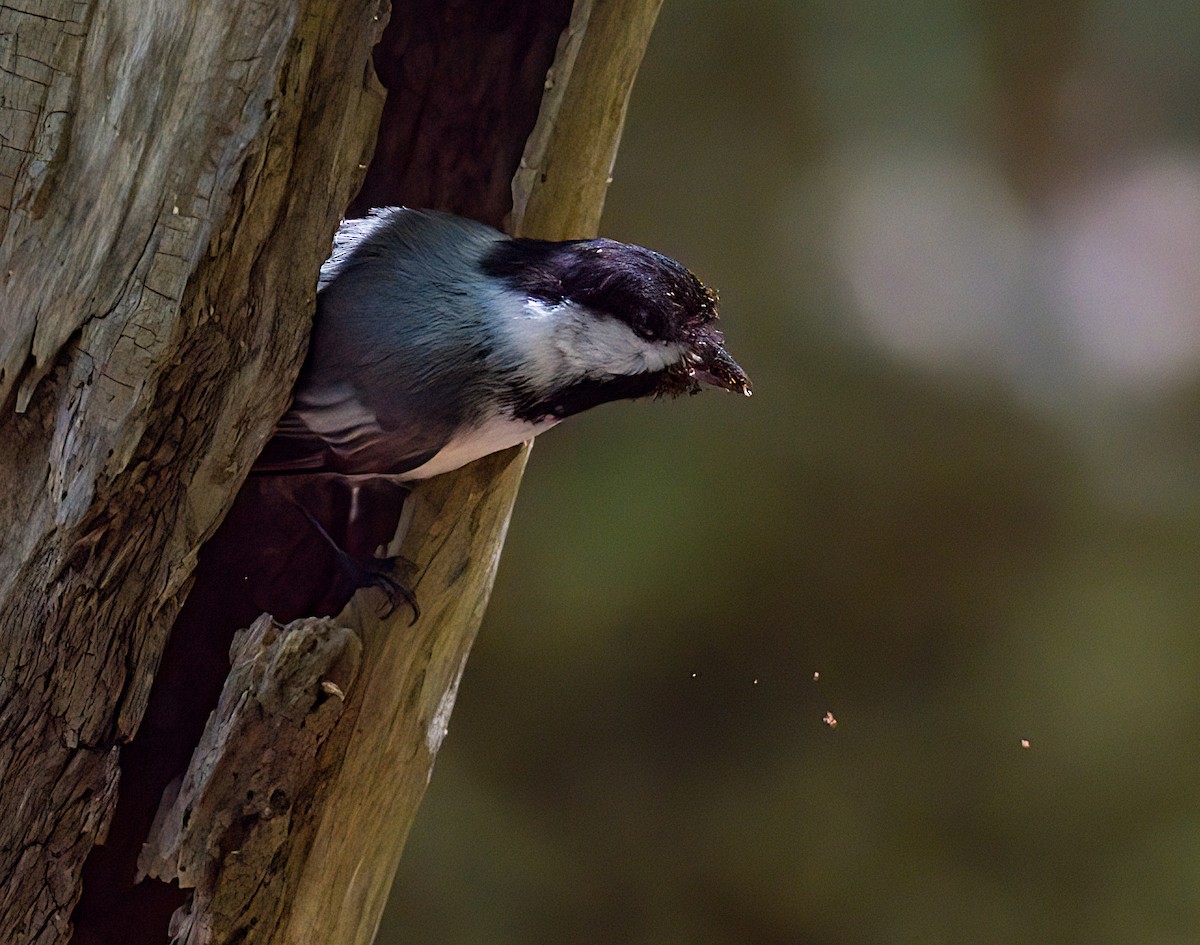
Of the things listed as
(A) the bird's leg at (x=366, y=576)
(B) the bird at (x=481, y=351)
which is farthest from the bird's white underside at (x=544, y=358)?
(A) the bird's leg at (x=366, y=576)

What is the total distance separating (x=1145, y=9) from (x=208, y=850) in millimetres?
2052

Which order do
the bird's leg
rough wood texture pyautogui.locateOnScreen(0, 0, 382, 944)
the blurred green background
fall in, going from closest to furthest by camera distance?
rough wood texture pyautogui.locateOnScreen(0, 0, 382, 944) → the bird's leg → the blurred green background

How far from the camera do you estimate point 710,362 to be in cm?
109

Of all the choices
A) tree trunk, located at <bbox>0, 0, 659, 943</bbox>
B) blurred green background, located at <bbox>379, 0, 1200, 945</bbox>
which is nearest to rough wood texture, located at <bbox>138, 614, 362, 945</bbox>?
tree trunk, located at <bbox>0, 0, 659, 943</bbox>

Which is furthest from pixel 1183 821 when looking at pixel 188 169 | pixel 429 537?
pixel 188 169

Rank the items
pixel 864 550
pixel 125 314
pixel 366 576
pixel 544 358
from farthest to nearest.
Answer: pixel 864 550 < pixel 366 576 < pixel 544 358 < pixel 125 314

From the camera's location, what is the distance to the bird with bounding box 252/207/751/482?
1046 millimetres

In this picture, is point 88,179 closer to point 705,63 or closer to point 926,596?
point 705,63

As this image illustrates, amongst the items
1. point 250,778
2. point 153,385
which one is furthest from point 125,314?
point 250,778

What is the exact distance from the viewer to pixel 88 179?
0.96 m

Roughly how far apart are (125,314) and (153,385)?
0.06m

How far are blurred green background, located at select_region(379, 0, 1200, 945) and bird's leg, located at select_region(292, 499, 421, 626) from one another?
3.37 ft

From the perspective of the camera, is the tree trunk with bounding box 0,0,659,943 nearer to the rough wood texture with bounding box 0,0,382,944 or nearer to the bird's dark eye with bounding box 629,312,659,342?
the rough wood texture with bounding box 0,0,382,944

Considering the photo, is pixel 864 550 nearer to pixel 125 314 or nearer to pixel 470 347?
pixel 470 347
